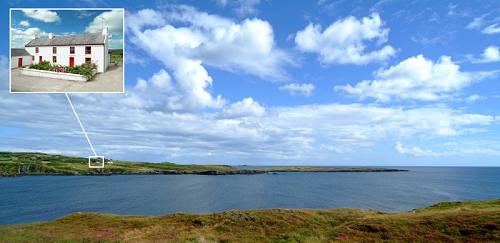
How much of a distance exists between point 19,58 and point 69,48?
2519 mm

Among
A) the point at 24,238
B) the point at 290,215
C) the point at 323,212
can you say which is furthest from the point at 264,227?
the point at 24,238

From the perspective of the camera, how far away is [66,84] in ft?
63.2

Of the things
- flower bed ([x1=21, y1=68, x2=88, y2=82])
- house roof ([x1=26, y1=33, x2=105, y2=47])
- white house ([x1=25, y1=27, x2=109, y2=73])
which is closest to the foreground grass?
flower bed ([x1=21, y1=68, x2=88, y2=82])

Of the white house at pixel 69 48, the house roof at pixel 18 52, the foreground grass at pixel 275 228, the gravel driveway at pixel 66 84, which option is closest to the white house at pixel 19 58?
the house roof at pixel 18 52

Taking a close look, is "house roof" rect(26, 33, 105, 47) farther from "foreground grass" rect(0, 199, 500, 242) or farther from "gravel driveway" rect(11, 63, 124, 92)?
"foreground grass" rect(0, 199, 500, 242)

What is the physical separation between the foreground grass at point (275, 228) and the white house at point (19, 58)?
27.1 m

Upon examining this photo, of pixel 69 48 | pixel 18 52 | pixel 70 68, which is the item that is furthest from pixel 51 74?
pixel 18 52

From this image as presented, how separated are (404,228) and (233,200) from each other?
111 meters

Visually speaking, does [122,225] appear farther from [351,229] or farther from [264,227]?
[351,229]

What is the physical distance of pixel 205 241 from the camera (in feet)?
145

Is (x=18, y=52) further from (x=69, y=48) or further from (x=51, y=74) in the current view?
(x=69, y=48)

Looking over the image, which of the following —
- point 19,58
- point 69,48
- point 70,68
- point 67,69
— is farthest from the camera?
point 69,48

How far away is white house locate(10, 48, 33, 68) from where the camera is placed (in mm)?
18803

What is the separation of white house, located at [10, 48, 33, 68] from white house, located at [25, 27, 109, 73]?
11.5 inches
